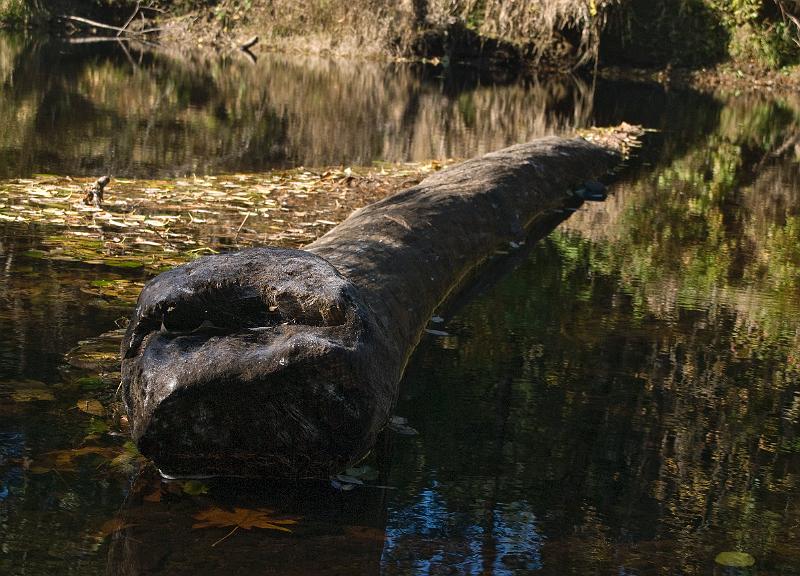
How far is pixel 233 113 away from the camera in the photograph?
50.8 ft

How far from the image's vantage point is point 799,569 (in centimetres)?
352

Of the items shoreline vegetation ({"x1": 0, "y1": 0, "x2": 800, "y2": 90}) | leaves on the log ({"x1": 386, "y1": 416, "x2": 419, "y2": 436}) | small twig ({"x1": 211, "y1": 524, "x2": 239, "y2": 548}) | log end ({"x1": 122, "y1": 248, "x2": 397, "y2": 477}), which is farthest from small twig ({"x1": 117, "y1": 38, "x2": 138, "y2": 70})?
small twig ({"x1": 211, "y1": 524, "x2": 239, "y2": 548})

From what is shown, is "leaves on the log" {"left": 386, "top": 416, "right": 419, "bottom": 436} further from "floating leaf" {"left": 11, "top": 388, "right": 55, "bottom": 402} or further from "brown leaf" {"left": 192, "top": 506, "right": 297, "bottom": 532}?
"floating leaf" {"left": 11, "top": 388, "right": 55, "bottom": 402}

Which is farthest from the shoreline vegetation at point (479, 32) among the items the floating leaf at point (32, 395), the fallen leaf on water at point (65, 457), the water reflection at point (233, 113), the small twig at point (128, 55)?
the fallen leaf on water at point (65, 457)

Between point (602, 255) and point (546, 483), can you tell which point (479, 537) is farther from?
point (602, 255)

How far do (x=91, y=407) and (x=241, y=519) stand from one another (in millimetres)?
1059

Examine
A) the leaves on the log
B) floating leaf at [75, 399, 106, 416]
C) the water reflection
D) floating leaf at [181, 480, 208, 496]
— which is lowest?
the water reflection

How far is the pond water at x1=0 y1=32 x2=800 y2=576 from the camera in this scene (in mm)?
3418

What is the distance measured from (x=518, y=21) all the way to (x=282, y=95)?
37.2 ft

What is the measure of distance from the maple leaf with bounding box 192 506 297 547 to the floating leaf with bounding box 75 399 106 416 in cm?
88

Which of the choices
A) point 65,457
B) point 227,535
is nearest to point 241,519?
point 227,535

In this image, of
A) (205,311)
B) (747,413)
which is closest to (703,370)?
(747,413)

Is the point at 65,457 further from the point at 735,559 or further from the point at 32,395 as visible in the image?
the point at 735,559

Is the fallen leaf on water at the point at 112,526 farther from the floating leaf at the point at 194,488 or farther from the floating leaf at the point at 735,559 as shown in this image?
the floating leaf at the point at 735,559
